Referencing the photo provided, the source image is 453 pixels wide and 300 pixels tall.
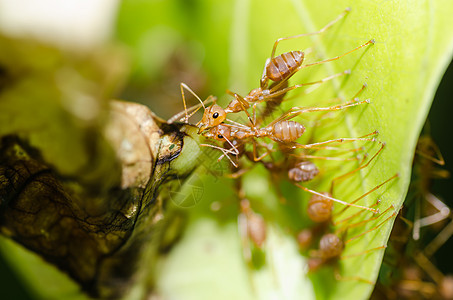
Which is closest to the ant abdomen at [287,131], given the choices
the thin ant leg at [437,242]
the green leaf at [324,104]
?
the green leaf at [324,104]

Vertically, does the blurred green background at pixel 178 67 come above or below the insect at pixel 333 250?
above

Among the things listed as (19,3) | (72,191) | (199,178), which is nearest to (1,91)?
(72,191)

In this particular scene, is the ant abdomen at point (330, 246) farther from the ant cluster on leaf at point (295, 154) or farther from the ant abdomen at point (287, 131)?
the ant abdomen at point (287, 131)

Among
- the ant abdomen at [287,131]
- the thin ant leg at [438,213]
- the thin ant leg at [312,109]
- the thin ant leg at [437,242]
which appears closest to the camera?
the thin ant leg at [312,109]

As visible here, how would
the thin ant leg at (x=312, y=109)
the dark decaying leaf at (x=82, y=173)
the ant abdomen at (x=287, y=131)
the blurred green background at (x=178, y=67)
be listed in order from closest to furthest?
1. the dark decaying leaf at (x=82, y=173)
2. the thin ant leg at (x=312, y=109)
3. the ant abdomen at (x=287, y=131)
4. the blurred green background at (x=178, y=67)

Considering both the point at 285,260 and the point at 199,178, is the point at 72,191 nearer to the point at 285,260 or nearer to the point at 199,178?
the point at 199,178

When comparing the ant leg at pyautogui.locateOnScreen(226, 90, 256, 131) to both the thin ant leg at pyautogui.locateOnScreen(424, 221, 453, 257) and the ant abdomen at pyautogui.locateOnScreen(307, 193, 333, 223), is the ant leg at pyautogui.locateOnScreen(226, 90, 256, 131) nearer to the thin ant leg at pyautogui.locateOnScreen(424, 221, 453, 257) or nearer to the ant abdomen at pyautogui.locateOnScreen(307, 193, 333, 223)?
the ant abdomen at pyautogui.locateOnScreen(307, 193, 333, 223)

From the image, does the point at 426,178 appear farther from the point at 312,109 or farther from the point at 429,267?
the point at 312,109
